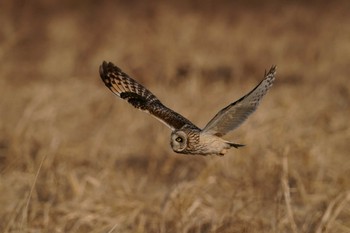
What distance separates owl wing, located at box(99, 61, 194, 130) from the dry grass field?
0.51 metres

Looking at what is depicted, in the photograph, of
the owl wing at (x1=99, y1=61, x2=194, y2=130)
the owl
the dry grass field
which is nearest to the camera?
the owl

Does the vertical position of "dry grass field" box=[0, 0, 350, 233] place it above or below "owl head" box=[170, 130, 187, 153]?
above

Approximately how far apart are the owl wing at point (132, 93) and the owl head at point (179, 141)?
253 millimetres

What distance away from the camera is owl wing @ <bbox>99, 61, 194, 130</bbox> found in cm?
437

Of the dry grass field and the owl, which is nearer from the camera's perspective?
the owl

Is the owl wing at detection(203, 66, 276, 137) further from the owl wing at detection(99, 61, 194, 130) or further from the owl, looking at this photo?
the owl wing at detection(99, 61, 194, 130)

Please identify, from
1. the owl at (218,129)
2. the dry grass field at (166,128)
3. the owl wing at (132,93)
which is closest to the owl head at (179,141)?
the owl at (218,129)

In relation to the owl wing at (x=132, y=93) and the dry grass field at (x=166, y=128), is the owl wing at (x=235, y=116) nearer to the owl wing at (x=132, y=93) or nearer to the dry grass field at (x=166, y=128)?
the owl wing at (x=132, y=93)

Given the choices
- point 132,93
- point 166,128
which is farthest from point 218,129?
point 166,128

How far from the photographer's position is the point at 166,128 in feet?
28.1

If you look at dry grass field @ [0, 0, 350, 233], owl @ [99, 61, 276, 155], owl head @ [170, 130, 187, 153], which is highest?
dry grass field @ [0, 0, 350, 233]

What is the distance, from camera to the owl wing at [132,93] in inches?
172

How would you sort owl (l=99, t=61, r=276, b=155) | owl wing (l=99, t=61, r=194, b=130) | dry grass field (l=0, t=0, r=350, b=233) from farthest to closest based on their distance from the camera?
1. dry grass field (l=0, t=0, r=350, b=233)
2. owl wing (l=99, t=61, r=194, b=130)
3. owl (l=99, t=61, r=276, b=155)

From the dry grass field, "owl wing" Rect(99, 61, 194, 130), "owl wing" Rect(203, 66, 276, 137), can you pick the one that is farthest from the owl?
the dry grass field
